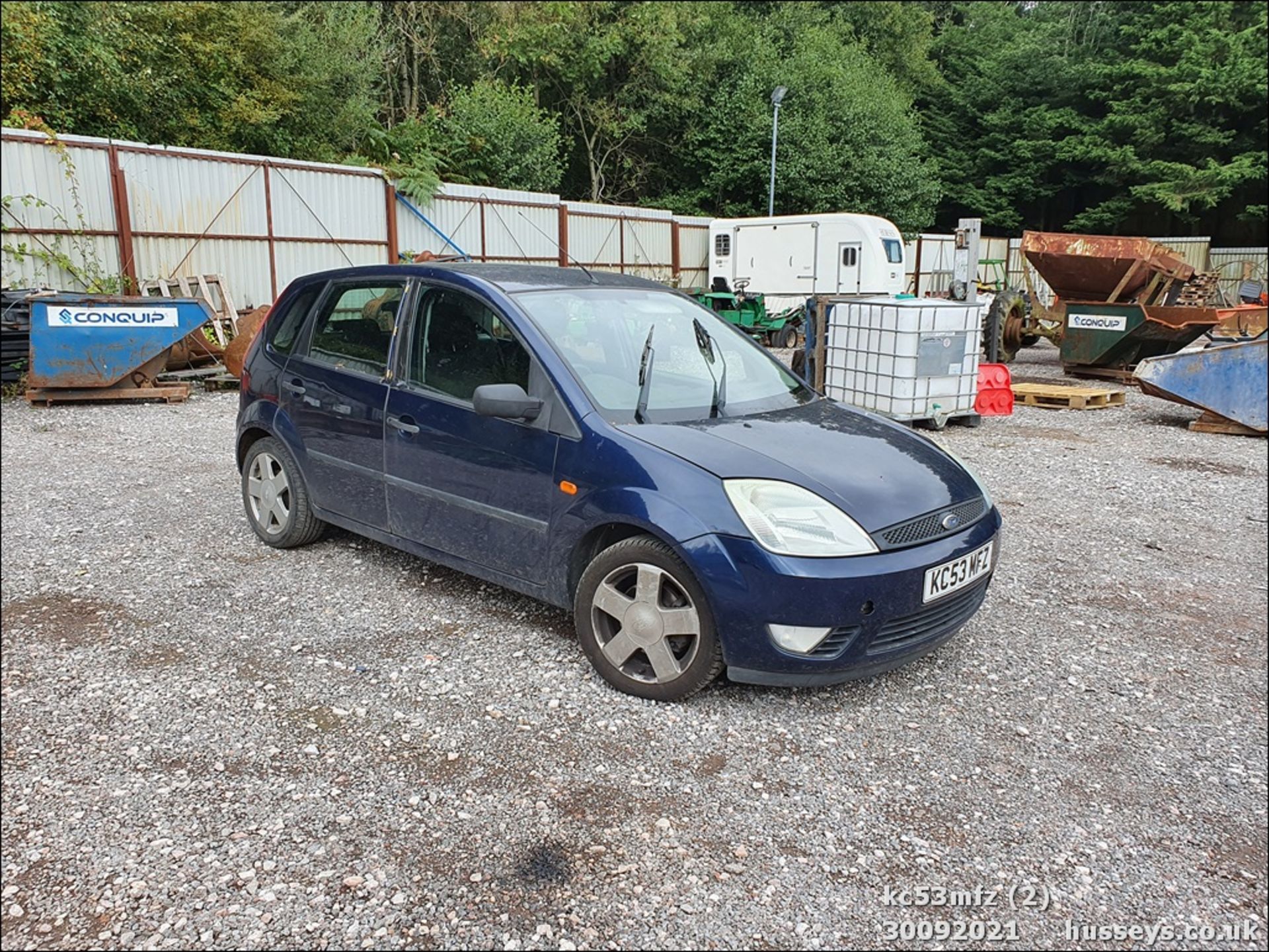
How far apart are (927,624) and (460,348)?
2.26 metres

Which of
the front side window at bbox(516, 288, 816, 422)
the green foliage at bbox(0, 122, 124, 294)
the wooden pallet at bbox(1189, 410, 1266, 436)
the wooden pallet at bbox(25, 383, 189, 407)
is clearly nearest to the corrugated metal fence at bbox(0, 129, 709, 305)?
the green foliage at bbox(0, 122, 124, 294)

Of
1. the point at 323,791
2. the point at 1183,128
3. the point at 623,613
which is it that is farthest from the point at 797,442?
the point at 1183,128

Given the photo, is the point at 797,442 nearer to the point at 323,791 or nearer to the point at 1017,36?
the point at 323,791

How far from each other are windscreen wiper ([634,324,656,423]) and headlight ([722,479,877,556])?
0.58m

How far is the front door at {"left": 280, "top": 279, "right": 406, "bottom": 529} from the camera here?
4.37 m

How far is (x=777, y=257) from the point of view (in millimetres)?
20250

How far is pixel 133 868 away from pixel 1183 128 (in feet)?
123

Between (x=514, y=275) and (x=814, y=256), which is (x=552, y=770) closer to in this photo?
(x=514, y=275)

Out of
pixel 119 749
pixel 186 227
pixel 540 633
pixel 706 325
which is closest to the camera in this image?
pixel 119 749

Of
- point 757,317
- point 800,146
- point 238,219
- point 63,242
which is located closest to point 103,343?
point 63,242

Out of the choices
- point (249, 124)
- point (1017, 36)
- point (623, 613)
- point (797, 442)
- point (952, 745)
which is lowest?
point (952, 745)

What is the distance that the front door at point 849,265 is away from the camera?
18.8 metres

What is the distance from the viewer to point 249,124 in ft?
62.1

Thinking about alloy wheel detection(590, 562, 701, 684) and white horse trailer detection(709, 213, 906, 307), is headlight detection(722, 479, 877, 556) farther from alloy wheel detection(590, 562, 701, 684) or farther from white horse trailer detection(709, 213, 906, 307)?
white horse trailer detection(709, 213, 906, 307)
